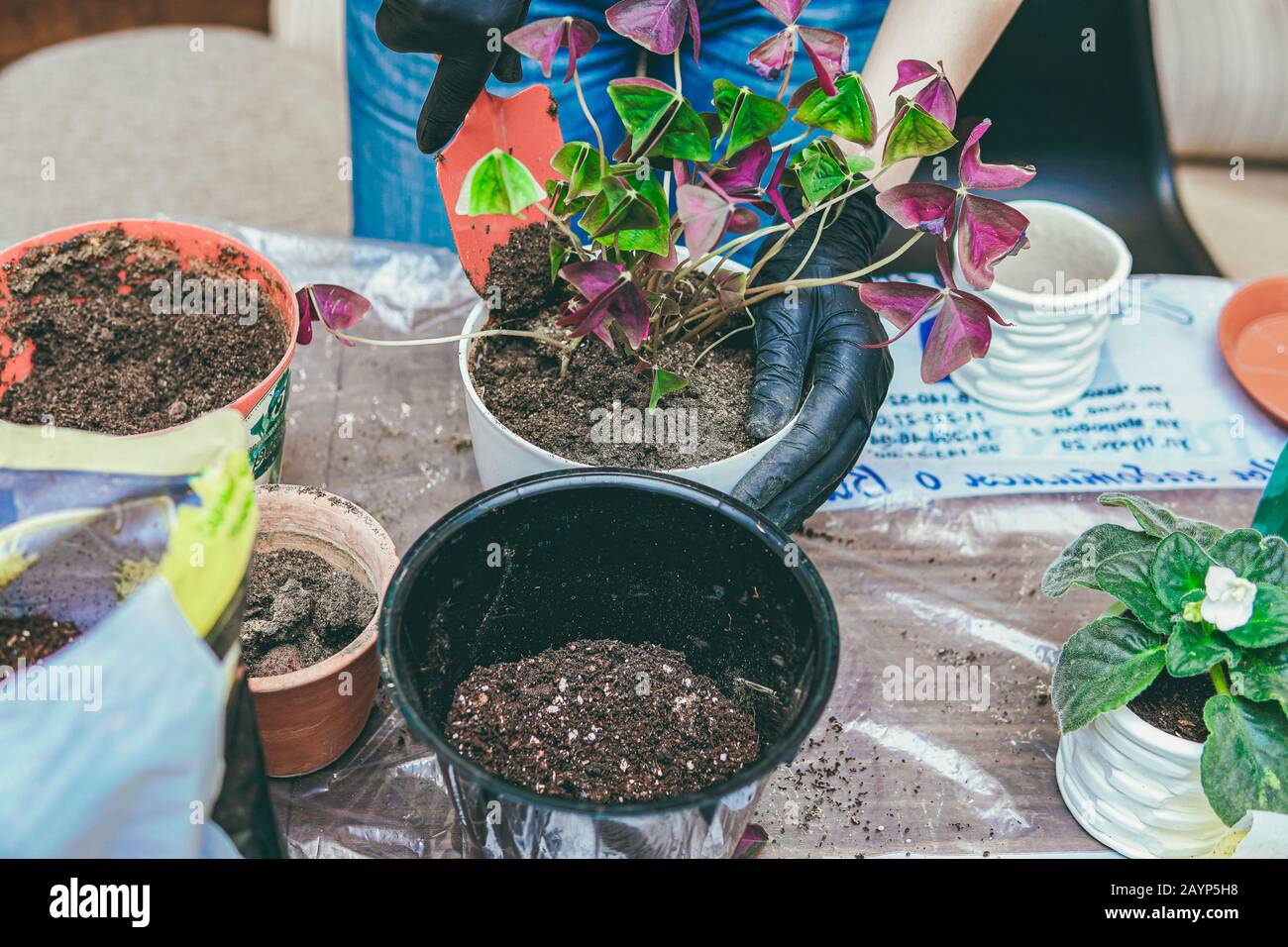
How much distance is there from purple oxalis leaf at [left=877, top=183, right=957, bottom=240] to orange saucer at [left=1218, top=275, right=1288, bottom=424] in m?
0.65

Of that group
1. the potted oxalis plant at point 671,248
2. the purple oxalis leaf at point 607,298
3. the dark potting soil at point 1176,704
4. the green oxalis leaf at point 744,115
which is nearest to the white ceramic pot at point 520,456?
the potted oxalis plant at point 671,248

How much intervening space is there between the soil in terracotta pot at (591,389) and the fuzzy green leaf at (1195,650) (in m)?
0.33

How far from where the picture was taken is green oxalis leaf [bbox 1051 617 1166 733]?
72cm

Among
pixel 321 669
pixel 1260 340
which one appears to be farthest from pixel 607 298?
pixel 1260 340

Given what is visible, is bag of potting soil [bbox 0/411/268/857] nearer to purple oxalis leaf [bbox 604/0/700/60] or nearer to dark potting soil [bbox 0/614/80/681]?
dark potting soil [bbox 0/614/80/681]

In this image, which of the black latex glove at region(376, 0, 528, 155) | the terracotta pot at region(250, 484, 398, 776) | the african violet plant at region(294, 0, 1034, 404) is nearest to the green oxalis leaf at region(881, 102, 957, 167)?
the african violet plant at region(294, 0, 1034, 404)

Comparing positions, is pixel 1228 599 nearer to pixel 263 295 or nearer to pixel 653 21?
pixel 653 21

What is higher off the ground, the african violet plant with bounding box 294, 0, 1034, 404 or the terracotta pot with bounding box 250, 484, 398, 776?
the african violet plant with bounding box 294, 0, 1034, 404

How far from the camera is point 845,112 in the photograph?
700mm

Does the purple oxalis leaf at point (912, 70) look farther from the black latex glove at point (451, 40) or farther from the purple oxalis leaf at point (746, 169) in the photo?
the black latex glove at point (451, 40)

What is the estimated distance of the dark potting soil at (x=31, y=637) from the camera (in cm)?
57
